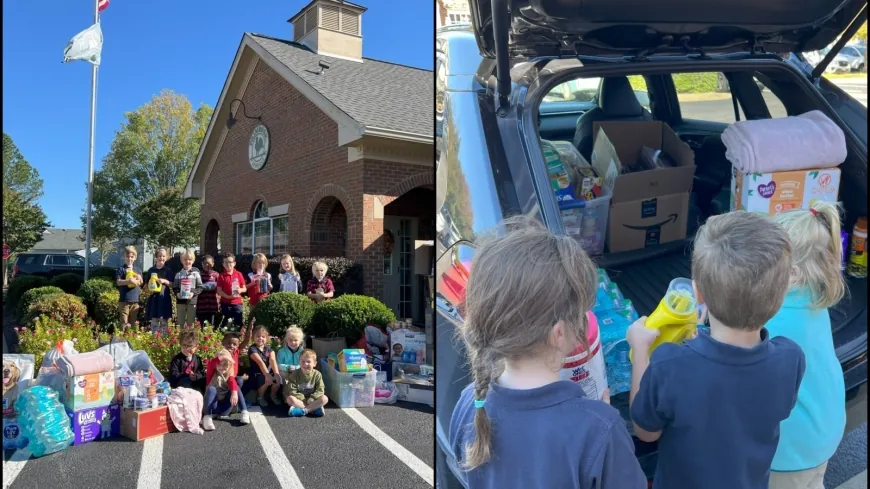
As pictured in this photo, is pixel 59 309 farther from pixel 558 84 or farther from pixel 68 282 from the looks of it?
pixel 558 84

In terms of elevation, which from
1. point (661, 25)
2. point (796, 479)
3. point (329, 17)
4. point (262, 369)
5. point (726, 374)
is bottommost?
point (262, 369)

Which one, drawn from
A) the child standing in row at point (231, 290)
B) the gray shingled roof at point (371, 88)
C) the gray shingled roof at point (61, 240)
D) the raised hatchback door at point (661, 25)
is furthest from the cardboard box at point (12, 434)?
the raised hatchback door at point (661, 25)

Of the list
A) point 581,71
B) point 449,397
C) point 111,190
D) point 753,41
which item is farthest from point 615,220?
point 111,190

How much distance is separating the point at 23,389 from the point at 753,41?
294cm

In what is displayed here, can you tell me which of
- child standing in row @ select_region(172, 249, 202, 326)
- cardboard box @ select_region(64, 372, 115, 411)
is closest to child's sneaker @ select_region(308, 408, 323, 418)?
child standing in row @ select_region(172, 249, 202, 326)

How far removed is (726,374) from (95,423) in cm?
260

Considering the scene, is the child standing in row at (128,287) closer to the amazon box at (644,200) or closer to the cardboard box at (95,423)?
the cardboard box at (95,423)

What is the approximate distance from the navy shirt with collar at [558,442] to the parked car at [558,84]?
0.20 metres

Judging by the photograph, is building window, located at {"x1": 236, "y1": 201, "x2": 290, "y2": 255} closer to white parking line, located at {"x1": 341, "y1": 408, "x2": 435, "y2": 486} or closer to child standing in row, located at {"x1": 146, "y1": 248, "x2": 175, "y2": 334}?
child standing in row, located at {"x1": 146, "y1": 248, "x2": 175, "y2": 334}

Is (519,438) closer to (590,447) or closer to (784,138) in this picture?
(590,447)

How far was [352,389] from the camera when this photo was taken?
3.40 m

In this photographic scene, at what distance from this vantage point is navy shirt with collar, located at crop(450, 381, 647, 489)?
3.27ft

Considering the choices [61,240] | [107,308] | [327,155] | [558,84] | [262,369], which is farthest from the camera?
A: [327,155]

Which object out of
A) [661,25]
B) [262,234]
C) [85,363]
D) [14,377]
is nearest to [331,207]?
[262,234]
